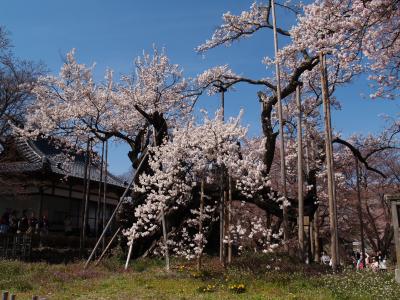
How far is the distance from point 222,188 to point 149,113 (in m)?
5.87

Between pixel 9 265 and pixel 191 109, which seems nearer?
pixel 9 265

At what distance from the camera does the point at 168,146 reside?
1523cm

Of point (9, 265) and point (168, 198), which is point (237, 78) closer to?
point (168, 198)

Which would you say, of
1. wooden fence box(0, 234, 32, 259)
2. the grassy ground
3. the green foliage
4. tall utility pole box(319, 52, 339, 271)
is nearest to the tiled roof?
wooden fence box(0, 234, 32, 259)

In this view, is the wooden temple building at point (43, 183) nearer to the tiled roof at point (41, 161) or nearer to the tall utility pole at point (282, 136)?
the tiled roof at point (41, 161)

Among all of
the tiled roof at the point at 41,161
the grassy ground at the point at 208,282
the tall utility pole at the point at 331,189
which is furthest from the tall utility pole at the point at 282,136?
the tiled roof at the point at 41,161

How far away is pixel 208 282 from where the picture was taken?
1143 cm

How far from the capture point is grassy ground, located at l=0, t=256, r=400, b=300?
967cm

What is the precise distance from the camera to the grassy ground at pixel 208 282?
9.67m

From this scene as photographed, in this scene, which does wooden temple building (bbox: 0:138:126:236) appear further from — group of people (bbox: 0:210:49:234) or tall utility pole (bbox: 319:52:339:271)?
tall utility pole (bbox: 319:52:339:271)

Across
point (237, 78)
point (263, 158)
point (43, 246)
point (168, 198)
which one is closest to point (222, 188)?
point (168, 198)

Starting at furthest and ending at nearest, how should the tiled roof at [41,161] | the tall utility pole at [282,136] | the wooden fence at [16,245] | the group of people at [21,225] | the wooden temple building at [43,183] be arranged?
the tiled roof at [41,161], the wooden temple building at [43,183], the group of people at [21,225], the wooden fence at [16,245], the tall utility pole at [282,136]

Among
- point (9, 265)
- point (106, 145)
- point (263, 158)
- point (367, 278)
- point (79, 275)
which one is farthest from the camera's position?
point (106, 145)

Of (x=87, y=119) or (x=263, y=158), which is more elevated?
(x=87, y=119)
